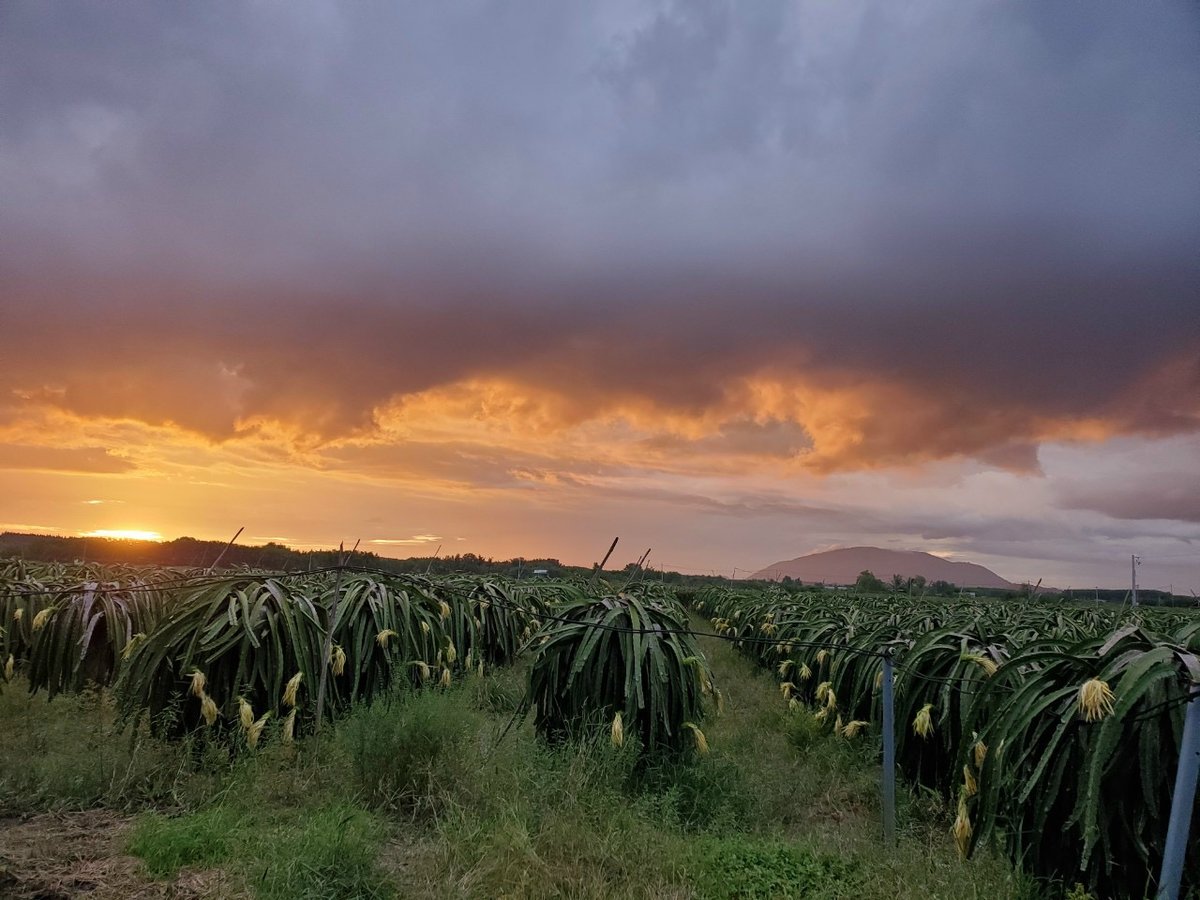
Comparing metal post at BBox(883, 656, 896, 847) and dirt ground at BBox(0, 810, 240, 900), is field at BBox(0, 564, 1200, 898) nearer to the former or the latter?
dirt ground at BBox(0, 810, 240, 900)

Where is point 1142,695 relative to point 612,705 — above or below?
above

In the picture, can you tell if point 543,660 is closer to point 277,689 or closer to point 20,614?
point 277,689

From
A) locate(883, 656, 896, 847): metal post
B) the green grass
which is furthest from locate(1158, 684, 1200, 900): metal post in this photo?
locate(883, 656, 896, 847): metal post

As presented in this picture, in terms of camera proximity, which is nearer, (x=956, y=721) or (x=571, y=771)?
(x=571, y=771)

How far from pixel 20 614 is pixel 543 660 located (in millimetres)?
7720

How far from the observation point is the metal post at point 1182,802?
3.08 m

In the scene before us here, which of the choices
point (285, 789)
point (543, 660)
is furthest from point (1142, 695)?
point (285, 789)

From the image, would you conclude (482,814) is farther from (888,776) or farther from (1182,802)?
(1182,802)

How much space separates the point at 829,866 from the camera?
4344 millimetres

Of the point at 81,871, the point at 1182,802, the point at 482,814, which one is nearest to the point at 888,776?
the point at 1182,802

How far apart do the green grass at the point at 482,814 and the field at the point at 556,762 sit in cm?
2

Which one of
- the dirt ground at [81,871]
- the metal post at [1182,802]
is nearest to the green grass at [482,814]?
the dirt ground at [81,871]

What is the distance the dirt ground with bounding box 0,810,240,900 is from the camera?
12.5ft

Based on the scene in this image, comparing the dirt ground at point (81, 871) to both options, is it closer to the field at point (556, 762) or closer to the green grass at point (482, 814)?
the field at point (556, 762)
